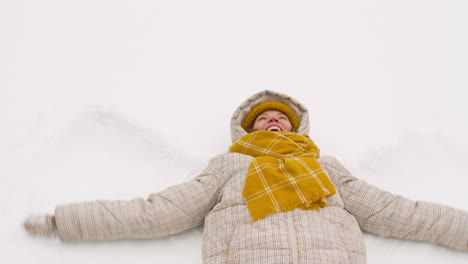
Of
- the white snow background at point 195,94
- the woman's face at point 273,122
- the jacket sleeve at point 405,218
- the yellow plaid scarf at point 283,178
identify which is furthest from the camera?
the woman's face at point 273,122

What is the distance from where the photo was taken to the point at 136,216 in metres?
1.35

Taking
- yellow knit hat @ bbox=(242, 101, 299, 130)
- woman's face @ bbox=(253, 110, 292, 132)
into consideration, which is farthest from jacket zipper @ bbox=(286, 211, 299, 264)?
yellow knit hat @ bbox=(242, 101, 299, 130)

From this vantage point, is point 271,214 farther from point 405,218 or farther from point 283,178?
point 405,218

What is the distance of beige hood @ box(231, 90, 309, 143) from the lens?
176 centimetres

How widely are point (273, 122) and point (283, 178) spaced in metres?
0.42

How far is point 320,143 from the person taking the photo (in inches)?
76.5

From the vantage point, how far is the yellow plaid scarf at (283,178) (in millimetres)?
1294

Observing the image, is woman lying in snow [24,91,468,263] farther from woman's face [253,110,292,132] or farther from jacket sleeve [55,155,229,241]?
woman's face [253,110,292,132]

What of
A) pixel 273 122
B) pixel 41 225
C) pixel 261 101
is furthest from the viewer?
pixel 261 101

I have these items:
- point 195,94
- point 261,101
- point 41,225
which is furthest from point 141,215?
point 195,94

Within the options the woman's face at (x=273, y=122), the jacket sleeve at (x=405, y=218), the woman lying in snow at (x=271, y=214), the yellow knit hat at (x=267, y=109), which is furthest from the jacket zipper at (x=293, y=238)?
the yellow knit hat at (x=267, y=109)

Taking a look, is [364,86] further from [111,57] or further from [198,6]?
[111,57]

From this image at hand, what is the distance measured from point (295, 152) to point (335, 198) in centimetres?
25

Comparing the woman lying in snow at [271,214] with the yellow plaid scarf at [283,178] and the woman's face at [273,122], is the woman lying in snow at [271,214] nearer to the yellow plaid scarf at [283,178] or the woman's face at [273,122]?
the yellow plaid scarf at [283,178]
